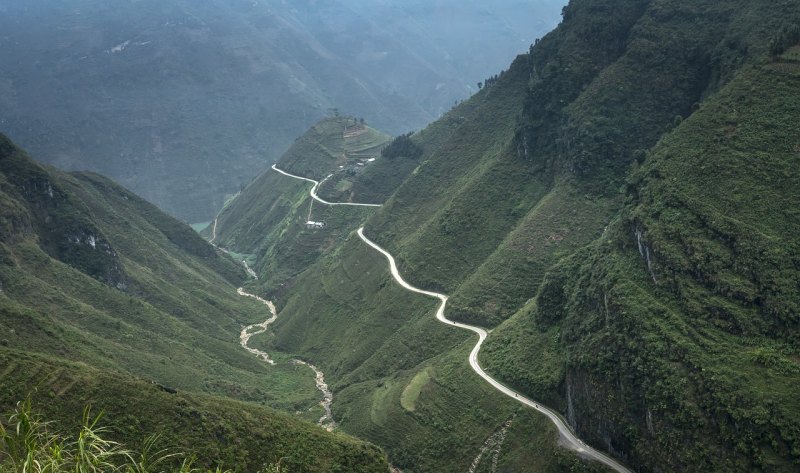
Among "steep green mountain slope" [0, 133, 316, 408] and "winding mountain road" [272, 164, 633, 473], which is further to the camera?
"steep green mountain slope" [0, 133, 316, 408]

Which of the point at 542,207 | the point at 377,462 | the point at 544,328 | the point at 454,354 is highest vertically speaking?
the point at 542,207

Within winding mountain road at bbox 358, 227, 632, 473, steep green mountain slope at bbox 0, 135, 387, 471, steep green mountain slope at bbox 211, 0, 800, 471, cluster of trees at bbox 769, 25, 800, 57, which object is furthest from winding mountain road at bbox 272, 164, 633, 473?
cluster of trees at bbox 769, 25, 800, 57

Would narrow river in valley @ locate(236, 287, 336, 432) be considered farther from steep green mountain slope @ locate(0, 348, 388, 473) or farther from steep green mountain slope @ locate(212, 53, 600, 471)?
steep green mountain slope @ locate(0, 348, 388, 473)

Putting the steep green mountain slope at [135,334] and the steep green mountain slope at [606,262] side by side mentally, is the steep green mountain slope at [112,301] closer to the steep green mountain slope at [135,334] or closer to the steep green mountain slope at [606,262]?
the steep green mountain slope at [135,334]

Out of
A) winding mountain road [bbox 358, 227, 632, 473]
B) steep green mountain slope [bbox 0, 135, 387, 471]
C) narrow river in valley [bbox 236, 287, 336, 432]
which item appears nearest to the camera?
steep green mountain slope [bbox 0, 135, 387, 471]

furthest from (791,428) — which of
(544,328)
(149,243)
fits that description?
(149,243)

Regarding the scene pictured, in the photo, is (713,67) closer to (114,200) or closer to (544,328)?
(544,328)
